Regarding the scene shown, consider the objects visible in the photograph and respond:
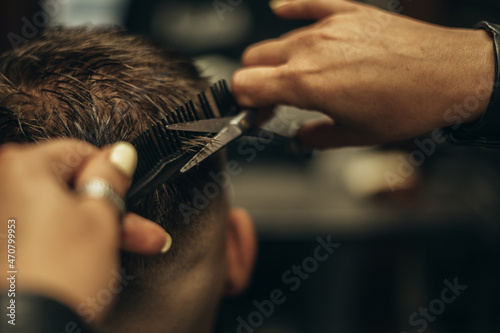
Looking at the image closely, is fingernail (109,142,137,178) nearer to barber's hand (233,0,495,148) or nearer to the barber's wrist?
barber's hand (233,0,495,148)

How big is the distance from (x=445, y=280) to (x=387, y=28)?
1449mm

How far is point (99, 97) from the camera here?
30.1 inches

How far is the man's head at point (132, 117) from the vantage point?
2.43 ft

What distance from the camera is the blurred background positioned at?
1.88 metres

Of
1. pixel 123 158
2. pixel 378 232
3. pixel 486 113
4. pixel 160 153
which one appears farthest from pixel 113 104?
pixel 378 232

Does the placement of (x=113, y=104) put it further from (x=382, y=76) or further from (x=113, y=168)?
(x=382, y=76)

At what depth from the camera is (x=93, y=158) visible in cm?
48

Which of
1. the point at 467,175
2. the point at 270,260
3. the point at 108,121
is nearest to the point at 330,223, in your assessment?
the point at 270,260

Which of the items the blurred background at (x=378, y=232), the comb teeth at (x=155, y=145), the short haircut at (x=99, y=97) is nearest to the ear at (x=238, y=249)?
the short haircut at (x=99, y=97)

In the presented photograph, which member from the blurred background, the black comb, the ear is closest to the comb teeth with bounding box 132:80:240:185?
the black comb

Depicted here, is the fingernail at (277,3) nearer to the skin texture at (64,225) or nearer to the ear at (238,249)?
the ear at (238,249)

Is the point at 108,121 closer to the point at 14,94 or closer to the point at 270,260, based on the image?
the point at 14,94

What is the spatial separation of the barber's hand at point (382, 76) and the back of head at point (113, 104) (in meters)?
0.25

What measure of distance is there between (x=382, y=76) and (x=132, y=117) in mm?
542
